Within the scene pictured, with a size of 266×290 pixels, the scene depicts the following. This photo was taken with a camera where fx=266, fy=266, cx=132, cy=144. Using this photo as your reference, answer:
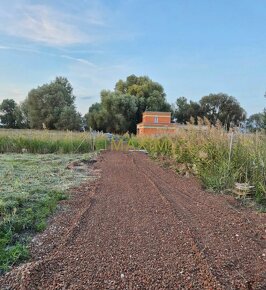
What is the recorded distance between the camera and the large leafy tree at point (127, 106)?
3478 cm

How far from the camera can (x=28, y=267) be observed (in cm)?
196

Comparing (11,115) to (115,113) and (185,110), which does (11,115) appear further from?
(185,110)

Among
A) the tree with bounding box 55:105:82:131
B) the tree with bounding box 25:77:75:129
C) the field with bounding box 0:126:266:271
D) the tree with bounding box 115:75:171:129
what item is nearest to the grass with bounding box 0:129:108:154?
the field with bounding box 0:126:266:271

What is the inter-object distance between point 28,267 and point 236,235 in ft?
6.58

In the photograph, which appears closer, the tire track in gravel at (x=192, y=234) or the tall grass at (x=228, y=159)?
the tire track in gravel at (x=192, y=234)

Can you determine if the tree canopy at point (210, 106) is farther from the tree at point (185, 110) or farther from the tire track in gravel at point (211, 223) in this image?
the tire track in gravel at point (211, 223)

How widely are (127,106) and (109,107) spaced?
2.39 metres

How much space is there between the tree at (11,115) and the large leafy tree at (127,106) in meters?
11.4

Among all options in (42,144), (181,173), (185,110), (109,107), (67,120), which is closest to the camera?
(181,173)

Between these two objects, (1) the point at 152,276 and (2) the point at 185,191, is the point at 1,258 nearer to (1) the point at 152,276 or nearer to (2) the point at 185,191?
(1) the point at 152,276

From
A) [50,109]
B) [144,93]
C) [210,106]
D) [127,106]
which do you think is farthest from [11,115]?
[210,106]

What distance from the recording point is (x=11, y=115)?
145ft

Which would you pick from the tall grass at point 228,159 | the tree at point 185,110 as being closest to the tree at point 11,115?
the tree at point 185,110

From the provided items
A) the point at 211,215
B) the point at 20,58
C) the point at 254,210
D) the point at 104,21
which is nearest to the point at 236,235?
A: the point at 211,215
